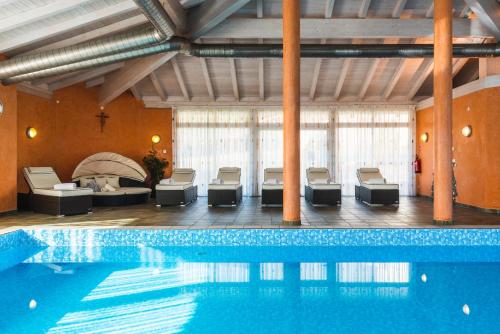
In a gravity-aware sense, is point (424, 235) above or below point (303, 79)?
below

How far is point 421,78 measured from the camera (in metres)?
11.2

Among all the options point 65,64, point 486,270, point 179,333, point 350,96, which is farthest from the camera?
point 350,96

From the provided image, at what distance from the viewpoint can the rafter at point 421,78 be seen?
1067cm

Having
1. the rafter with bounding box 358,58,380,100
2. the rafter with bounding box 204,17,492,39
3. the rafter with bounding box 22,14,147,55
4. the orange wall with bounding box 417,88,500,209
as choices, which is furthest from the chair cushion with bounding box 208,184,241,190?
the orange wall with bounding box 417,88,500,209

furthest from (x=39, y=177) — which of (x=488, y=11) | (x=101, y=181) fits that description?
(x=488, y=11)

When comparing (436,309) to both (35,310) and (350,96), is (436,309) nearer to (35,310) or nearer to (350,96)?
(35,310)

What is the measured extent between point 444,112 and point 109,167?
28.0 ft

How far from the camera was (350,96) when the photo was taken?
12672 mm

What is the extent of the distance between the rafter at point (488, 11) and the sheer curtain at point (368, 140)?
479cm

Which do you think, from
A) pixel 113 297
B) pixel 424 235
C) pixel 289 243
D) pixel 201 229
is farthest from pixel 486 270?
pixel 113 297

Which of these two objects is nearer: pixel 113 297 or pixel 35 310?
pixel 35 310

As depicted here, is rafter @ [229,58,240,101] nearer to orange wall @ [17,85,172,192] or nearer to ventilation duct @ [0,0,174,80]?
orange wall @ [17,85,172,192]

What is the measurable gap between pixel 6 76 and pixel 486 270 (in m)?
9.09

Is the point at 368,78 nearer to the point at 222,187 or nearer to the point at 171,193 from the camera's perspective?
the point at 222,187
